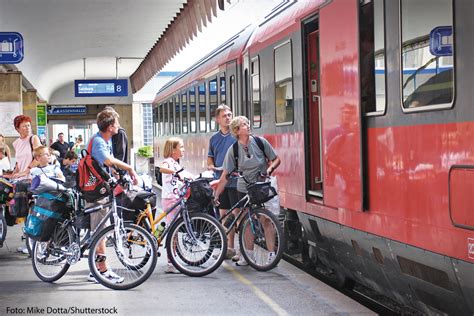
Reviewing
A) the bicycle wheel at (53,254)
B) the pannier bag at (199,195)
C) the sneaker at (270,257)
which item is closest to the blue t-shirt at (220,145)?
the pannier bag at (199,195)

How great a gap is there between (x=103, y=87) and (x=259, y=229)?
2883 cm

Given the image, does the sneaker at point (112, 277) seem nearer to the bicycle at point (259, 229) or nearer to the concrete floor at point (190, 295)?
the concrete floor at point (190, 295)

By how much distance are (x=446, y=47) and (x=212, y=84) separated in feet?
34.4

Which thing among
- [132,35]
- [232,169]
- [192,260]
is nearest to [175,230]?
[192,260]

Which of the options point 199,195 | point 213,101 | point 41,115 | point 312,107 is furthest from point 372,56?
point 41,115

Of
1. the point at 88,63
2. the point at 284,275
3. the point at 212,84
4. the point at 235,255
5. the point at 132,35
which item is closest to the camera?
the point at 284,275

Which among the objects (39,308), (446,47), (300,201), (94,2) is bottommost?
(39,308)

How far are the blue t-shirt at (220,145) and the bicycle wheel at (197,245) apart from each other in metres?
1.56

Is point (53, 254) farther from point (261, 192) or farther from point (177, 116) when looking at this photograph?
point (177, 116)

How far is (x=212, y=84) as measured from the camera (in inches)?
619

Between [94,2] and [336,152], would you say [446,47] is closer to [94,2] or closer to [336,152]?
[336,152]

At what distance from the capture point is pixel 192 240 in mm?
9023

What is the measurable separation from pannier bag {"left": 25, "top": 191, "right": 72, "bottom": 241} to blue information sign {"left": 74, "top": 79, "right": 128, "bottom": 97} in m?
28.4

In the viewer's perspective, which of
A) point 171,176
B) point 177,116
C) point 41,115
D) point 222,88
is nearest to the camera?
point 171,176
